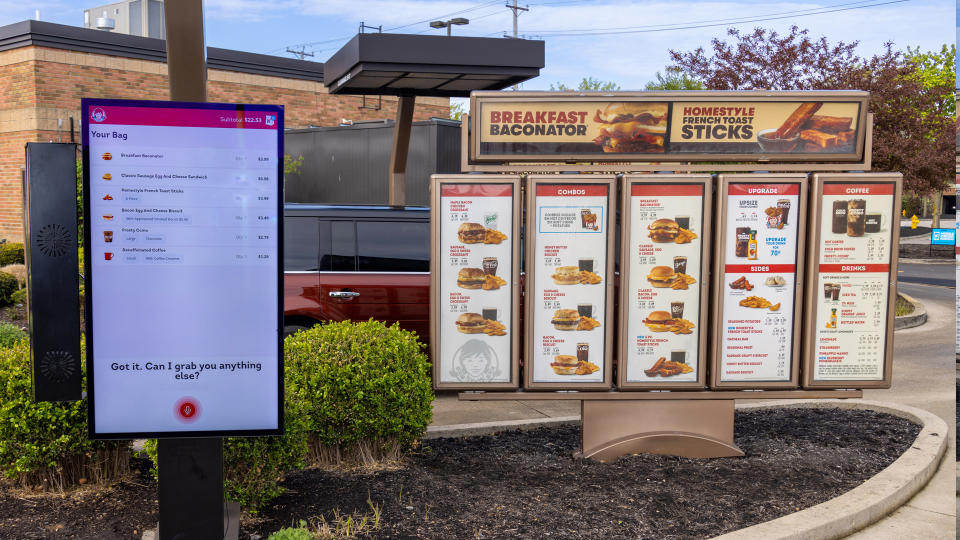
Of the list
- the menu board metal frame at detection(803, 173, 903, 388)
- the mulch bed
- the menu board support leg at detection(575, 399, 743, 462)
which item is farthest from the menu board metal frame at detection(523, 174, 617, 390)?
the menu board metal frame at detection(803, 173, 903, 388)

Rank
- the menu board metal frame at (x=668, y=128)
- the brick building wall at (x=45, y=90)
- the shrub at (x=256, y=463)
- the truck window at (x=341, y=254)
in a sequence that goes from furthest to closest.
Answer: the brick building wall at (x=45, y=90) → the truck window at (x=341, y=254) → the menu board metal frame at (x=668, y=128) → the shrub at (x=256, y=463)

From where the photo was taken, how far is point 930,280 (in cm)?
2433

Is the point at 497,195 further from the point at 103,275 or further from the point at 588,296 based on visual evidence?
the point at 103,275

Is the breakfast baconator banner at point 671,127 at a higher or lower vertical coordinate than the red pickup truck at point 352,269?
higher

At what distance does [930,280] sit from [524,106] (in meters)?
22.9

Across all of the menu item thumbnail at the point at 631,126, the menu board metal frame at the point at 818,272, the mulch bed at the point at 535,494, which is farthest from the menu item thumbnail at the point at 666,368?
the menu item thumbnail at the point at 631,126

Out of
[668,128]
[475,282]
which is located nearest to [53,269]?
[475,282]

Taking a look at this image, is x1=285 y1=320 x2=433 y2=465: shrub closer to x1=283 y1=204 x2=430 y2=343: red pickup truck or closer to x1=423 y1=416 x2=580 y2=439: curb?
x1=423 y1=416 x2=580 y2=439: curb

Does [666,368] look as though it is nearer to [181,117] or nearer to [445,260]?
[445,260]

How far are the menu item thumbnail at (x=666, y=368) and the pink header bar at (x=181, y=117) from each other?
3402mm

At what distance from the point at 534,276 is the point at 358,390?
1492 mm

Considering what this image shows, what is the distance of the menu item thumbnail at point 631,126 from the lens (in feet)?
18.6

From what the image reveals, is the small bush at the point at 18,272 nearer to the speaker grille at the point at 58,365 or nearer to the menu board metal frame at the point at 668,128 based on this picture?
the menu board metal frame at the point at 668,128

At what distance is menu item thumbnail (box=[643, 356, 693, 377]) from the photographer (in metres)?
5.84
